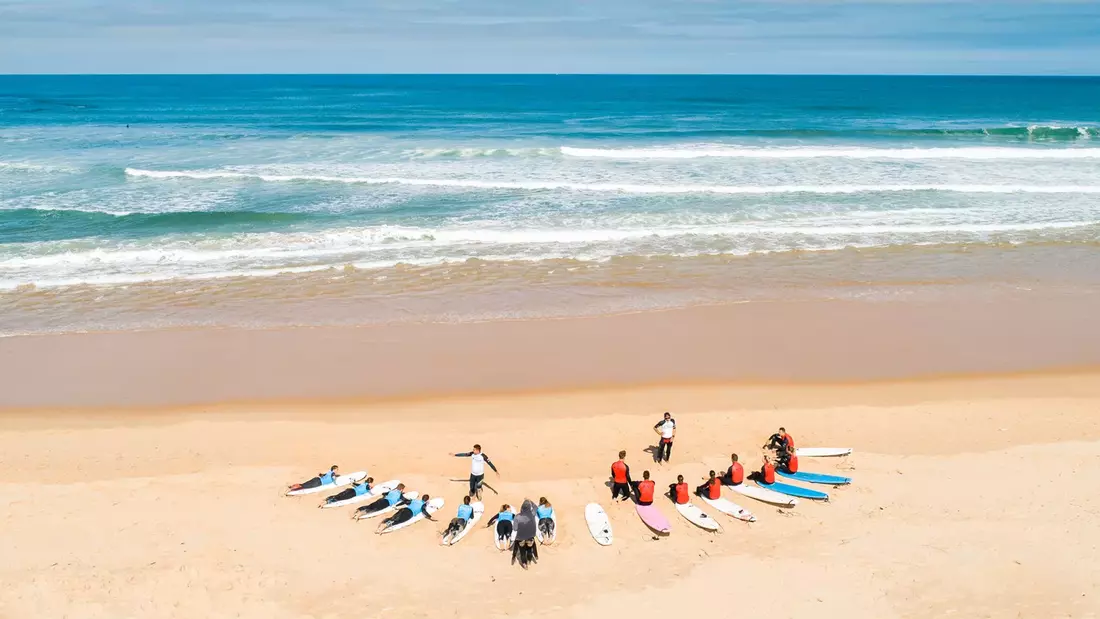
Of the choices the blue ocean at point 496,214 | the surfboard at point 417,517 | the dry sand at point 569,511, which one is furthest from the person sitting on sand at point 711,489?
the blue ocean at point 496,214

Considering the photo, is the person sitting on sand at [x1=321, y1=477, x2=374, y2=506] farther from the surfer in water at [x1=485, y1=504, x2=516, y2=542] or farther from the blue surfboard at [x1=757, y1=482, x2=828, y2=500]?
the blue surfboard at [x1=757, y1=482, x2=828, y2=500]

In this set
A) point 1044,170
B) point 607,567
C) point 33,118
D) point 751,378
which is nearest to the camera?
point 607,567

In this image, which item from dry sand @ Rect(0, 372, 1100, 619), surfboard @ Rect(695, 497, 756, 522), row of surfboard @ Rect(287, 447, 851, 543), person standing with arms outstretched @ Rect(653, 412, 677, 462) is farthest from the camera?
person standing with arms outstretched @ Rect(653, 412, 677, 462)

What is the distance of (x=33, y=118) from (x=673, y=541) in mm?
67462

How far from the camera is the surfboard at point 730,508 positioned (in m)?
10.1

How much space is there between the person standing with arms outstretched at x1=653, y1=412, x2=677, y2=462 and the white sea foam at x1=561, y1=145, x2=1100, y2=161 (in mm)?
27947

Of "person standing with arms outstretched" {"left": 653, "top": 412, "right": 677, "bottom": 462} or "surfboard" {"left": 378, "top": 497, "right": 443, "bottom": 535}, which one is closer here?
"surfboard" {"left": 378, "top": 497, "right": 443, "bottom": 535}

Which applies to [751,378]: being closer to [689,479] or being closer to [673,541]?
[689,479]

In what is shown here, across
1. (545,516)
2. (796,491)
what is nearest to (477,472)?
(545,516)

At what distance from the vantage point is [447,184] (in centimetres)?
3081

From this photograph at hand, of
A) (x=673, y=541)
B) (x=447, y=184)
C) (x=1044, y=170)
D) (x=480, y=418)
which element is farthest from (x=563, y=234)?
(x=1044, y=170)

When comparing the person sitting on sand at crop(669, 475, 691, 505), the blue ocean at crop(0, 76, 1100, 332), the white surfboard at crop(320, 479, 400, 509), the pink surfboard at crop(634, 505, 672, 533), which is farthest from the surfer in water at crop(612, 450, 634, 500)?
the blue ocean at crop(0, 76, 1100, 332)

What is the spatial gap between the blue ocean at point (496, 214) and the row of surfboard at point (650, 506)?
681 cm

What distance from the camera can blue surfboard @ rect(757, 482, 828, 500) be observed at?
10.5 meters
